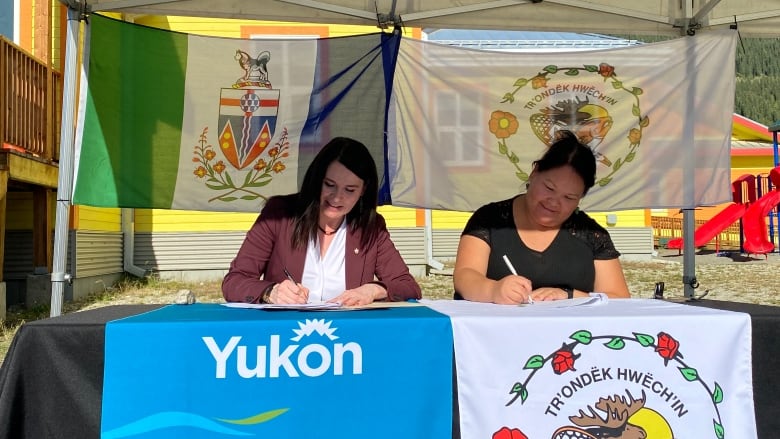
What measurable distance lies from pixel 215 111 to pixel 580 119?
214 cm

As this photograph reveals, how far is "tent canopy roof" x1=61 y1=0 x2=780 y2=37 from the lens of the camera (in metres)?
4.01

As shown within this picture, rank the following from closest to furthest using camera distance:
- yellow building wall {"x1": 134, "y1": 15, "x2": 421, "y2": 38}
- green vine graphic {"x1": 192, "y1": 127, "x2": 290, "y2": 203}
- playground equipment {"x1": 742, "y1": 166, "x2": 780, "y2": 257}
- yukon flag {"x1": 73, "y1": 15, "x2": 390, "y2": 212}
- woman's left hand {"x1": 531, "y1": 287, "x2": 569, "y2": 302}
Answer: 1. woman's left hand {"x1": 531, "y1": 287, "x2": 569, "y2": 302}
2. yukon flag {"x1": 73, "y1": 15, "x2": 390, "y2": 212}
3. green vine graphic {"x1": 192, "y1": 127, "x2": 290, "y2": 203}
4. yellow building wall {"x1": 134, "y1": 15, "x2": 421, "y2": 38}
5. playground equipment {"x1": 742, "y1": 166, "x2": 780, "y2": 257}

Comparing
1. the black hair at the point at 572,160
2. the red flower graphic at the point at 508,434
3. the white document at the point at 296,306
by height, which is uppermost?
the black hair at the point at 572,160

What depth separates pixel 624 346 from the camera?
1.76 m

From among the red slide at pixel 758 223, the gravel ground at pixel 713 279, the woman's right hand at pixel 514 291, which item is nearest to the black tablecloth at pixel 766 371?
the woman's right hand at pixel 514 291

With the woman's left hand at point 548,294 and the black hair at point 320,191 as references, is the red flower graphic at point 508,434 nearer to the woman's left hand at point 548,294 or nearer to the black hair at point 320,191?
the woman's left hand at point 548,294

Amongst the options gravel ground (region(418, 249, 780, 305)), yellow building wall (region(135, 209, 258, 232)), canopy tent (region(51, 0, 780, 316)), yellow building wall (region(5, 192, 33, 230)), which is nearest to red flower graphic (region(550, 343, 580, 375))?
canopy tent (region(51, 0, 780, 316))

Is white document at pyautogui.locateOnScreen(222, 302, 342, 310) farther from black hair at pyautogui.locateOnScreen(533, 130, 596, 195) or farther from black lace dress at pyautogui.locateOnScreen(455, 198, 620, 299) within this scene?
black hair at pyautogui.locateOnScreen(533, 130, 596, 195)

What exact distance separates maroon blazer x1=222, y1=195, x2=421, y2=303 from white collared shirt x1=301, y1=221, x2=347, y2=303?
19 mm

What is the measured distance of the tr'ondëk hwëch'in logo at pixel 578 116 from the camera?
13.9ft

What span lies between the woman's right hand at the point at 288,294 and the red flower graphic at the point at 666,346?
→ 3.31 feet

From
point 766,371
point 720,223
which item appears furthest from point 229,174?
point 720,223

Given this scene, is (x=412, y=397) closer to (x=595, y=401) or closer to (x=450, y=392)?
(x=450, y=392)

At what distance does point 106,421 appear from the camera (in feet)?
5.27
